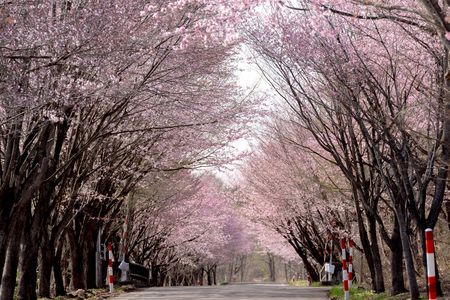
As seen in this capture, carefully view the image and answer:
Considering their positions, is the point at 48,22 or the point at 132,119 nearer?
the point at 48,22

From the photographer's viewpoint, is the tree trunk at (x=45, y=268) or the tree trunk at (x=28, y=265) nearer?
the tree trunk at (x=28, y=265)

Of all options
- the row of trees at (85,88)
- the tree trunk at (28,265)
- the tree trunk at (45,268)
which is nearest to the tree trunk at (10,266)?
the row of trees at (85,88)

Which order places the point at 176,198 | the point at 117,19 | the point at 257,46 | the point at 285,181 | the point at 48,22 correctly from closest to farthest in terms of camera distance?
the point at 48,22 < the point at 117,19 < the point at 257,46 < the point at 285,181 < the point at 176,198

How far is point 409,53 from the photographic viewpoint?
10.7 m

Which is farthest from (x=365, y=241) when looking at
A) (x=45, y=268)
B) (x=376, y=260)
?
(x=45, y=268)

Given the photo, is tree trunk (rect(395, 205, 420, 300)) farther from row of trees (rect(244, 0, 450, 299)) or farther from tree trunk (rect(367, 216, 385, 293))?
tree trunk (rect(367, 216, 385, 293))

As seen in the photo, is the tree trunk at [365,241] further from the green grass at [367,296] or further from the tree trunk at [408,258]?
the tree trunk at [408,258]

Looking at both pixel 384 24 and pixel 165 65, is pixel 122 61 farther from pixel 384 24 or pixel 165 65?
pixel 384 24

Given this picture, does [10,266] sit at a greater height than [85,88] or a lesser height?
lesser

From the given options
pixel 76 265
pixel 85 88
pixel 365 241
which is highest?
pixel 85 88

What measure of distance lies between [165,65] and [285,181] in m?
13.6

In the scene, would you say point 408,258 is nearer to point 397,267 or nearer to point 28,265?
point 397,267

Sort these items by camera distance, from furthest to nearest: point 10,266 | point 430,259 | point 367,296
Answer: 1. point 367,296
2. point 10,266
3. point 430,259

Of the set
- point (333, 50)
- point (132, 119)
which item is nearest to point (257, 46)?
point (333, 50)
